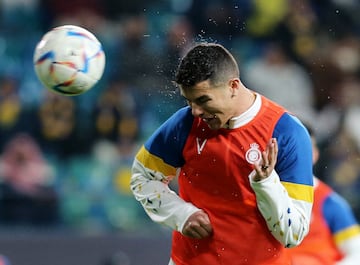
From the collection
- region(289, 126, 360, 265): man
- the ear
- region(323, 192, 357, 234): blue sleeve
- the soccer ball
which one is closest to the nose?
the ear

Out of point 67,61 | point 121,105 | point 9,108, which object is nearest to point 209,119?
point 67,61

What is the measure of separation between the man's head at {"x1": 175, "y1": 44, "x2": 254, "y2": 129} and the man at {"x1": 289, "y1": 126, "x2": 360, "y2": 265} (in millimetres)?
1594

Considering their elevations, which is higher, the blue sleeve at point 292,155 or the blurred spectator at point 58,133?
the blue sleeve at point 292,155

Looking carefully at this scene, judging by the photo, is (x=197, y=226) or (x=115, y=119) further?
(x=115, y=119)

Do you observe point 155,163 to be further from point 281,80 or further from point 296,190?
point 281,80

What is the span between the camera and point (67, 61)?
19.1 ft

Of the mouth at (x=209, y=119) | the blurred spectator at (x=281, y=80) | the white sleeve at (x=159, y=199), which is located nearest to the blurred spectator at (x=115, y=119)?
the blurred spectator at (x=281, y=80)

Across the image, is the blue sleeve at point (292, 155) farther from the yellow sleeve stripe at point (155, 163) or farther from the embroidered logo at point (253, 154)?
the yellow sleeve stripe at point (155, 163)

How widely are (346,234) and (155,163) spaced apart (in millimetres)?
1763

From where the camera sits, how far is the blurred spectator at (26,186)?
32.3 feet

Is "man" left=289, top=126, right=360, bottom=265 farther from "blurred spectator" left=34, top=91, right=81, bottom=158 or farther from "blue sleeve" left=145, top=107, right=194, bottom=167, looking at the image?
"blurred spectator" left=34, top=91, right=81, bottom=158

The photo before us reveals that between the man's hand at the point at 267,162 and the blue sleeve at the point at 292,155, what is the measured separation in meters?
0.25

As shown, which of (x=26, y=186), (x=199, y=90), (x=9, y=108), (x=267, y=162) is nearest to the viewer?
(x=267, y=162)

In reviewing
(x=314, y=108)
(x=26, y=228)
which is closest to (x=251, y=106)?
(x=26, y=228)
